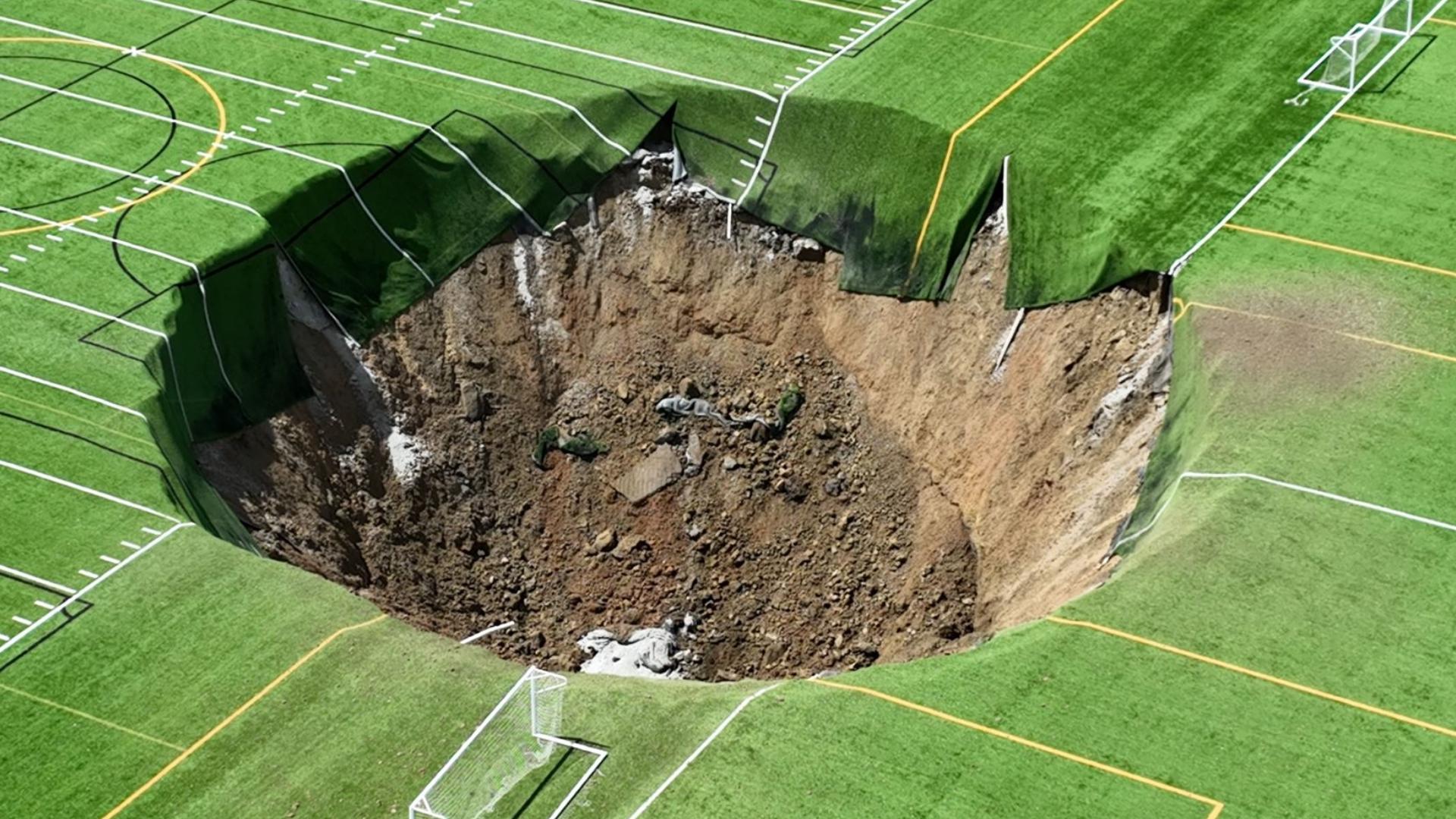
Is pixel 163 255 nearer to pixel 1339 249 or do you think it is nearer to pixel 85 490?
pixel 85 490

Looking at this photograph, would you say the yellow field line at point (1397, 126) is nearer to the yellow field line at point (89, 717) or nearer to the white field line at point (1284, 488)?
the white field line at point (1284, 488)

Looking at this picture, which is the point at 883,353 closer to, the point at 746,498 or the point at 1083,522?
the point at 746,498

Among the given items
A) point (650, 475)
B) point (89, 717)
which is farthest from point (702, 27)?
point (89, 717)

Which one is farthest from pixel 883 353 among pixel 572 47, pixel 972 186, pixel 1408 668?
pixel 1408 668

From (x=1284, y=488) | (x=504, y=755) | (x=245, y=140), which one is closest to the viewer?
(x=504, y=755)

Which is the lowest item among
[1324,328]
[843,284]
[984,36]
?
[843,284]

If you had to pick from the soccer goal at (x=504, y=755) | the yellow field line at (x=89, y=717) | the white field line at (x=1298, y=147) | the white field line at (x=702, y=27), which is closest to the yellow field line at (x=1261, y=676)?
the soccer goal at (x=504, y=755)

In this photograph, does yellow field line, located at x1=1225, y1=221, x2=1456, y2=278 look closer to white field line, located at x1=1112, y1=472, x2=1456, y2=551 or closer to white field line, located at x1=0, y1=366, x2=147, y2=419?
white field line, located at x1=1112, y1=472, x2=1456, y2=551
